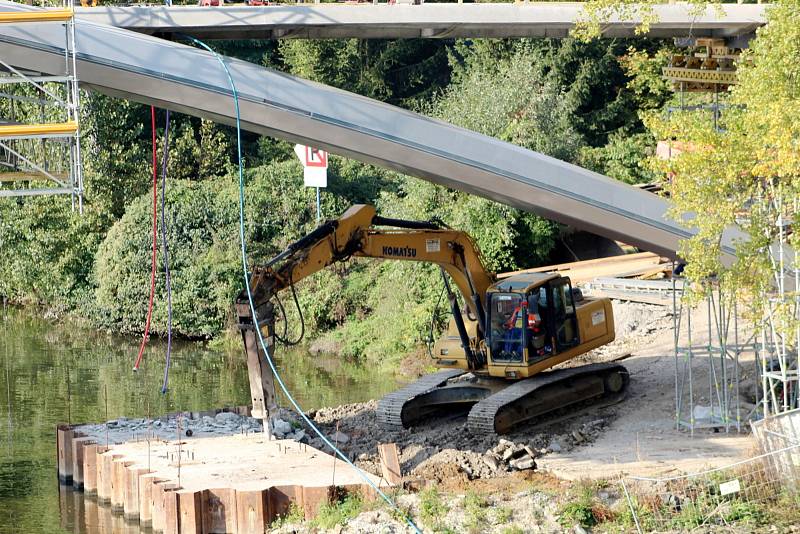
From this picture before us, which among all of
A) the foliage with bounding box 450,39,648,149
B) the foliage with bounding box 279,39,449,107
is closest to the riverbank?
the foliage with bounding box 450,39,648,149

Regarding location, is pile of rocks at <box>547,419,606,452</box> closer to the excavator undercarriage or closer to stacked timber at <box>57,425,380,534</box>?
the excavator undercarriage

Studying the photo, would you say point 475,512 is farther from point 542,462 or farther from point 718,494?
point 718,494

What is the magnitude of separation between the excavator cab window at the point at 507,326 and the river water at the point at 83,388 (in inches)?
263

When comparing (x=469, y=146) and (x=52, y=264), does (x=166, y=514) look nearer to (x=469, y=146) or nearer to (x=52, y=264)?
(x=469, y=146)

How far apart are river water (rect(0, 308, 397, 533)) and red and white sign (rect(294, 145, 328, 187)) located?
204 inches

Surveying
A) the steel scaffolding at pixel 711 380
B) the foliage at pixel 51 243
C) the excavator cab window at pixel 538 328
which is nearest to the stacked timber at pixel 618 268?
the steel scaffolding at pixel 711 380

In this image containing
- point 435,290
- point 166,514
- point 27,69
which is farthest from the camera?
point 435,290

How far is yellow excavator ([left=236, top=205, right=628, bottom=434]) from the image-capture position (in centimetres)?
2103

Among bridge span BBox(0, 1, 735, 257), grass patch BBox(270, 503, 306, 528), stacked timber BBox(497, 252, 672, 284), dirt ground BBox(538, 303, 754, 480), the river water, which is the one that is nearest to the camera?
grass patch BBox(270, 503, 306, 528)

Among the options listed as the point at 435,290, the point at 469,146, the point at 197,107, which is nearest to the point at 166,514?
the point at 197,107

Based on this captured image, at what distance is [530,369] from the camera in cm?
2194

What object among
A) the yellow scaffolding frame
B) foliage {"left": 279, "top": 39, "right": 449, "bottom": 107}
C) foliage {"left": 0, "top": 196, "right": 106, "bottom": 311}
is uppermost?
foliage {"left": 279, "top": 39, "right": 449, "bottom": 107}

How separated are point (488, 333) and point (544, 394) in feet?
4.52

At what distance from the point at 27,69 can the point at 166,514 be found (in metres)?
7.05
